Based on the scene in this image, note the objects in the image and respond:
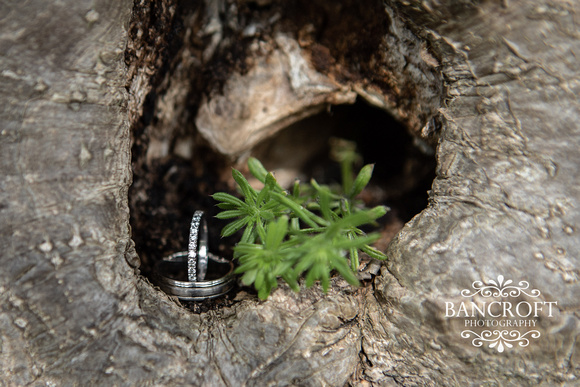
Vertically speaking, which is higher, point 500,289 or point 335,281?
point 500,289

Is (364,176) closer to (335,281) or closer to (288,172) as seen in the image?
(335,281)

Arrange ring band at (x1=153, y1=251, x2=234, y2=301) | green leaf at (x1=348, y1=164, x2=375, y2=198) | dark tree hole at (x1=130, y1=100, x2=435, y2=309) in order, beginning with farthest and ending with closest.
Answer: dark tree hole at (x1=130, y1=100, x2=435, y2=309) → green leaf at (x1=348, y1=164, x2=375, y2=198) → ring band at (x1=153, y1=251, x2=234, y2=301)

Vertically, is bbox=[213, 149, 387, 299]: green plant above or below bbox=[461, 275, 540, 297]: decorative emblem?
above

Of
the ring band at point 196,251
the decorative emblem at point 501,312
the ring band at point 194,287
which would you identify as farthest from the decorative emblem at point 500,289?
the ring band at point 196,251

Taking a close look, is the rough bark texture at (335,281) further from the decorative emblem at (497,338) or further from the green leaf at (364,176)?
the green leaf at (364,176)

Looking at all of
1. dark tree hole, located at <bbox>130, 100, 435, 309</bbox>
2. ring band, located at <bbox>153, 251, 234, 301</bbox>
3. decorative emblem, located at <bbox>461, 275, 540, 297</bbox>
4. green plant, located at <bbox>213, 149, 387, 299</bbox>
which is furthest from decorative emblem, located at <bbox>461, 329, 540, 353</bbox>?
ring band, located at <bbox>153, 251, 234, 301</bbox>

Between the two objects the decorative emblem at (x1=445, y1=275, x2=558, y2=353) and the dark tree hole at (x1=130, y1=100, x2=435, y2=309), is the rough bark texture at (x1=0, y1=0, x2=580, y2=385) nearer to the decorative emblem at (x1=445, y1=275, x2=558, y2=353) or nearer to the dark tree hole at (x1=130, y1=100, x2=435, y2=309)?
the decorative emblem at (x1=445, y1=275, x2=558, y2=353)

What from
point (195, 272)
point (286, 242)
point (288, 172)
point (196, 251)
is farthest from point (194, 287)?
point (288, 172)
